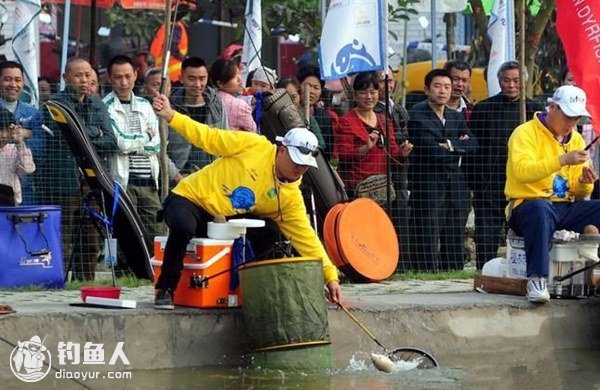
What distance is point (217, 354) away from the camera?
10.4 metres

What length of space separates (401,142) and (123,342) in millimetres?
4307

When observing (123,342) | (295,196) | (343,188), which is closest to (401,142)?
(343,188)

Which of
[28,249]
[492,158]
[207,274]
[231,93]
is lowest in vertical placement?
[207,274]

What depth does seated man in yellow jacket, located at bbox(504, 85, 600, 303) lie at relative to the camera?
11227mm

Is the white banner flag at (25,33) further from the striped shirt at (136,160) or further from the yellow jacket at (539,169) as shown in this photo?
the yellow jacket at (539,169)

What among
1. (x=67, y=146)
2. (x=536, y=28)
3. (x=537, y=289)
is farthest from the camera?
(x=536, y=28)

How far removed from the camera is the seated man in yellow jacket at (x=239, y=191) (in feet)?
33.5

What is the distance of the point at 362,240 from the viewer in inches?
496

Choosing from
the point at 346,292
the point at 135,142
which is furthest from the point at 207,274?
the point at 135,142

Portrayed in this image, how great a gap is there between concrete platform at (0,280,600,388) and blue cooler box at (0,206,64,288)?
0.31 m

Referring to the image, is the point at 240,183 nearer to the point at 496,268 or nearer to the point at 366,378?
the point at 366,378

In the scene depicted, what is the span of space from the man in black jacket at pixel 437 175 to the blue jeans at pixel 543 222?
6.96ft

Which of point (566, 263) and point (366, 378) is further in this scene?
point (566, 263)

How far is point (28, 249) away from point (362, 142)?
10.4 feet
